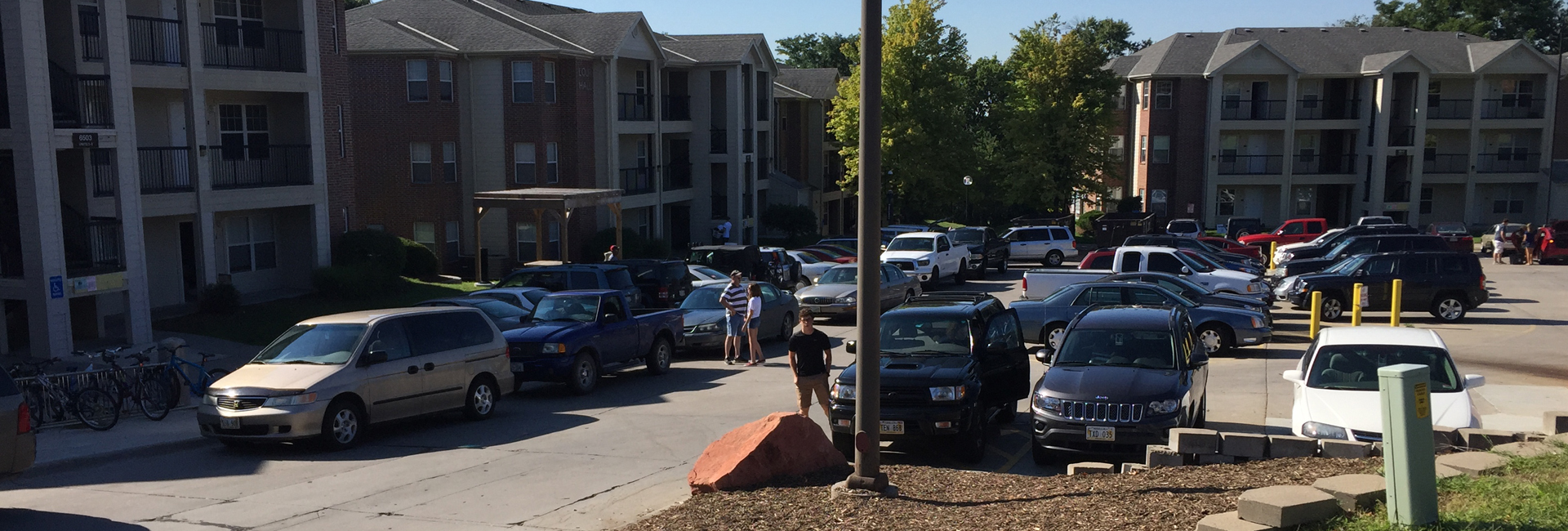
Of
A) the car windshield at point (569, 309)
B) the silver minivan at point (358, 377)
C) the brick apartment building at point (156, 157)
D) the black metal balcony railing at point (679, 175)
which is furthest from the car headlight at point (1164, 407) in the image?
the black metal balcony railing at point (679, 175)

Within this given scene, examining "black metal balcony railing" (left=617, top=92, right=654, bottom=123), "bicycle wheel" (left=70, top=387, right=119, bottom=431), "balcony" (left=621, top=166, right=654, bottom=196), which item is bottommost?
"bicycle wheel" (left=70, top=387, right=119, bottom=431)

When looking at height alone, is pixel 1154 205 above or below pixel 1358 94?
below

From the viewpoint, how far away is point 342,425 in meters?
14.3

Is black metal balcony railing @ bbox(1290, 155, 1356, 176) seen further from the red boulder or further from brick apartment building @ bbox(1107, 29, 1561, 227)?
the red boulder

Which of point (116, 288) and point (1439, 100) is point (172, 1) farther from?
point (1439, 100)

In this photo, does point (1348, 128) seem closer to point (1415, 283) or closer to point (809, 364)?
point (1415, 283)

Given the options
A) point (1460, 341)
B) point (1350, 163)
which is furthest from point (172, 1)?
point (1350, 163)

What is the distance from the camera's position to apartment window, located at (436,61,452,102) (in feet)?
130

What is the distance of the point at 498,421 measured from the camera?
16.3 m

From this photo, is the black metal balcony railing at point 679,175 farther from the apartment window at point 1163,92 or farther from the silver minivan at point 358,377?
the silver minivan at point 358,377

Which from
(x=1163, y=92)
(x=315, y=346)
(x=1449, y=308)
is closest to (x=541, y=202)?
(x=315, y=346)

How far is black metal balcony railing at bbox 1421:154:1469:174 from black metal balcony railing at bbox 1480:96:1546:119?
2337 millimetres

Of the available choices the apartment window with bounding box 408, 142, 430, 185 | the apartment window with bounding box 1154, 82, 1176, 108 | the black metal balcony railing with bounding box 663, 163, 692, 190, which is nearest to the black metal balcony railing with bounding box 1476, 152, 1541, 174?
→ the apartment window with bounding box 1154, 82, 1176, 108

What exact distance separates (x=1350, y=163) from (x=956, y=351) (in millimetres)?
53219
